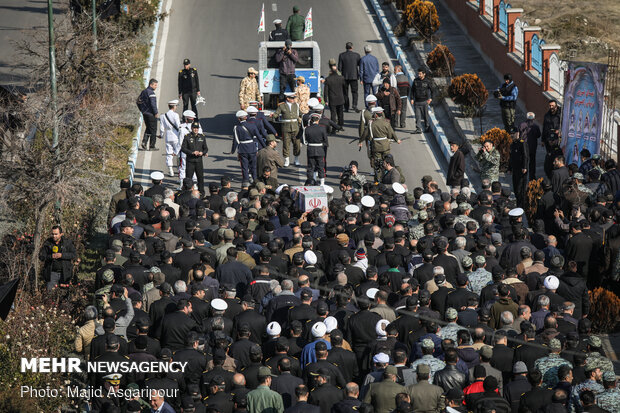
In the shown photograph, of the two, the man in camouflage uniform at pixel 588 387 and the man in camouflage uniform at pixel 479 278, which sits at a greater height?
the man in camouflage uniform at pixel 479 278

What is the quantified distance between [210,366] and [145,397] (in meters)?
0.87

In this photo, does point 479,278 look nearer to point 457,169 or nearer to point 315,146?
point 457,169

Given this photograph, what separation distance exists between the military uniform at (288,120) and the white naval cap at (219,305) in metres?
10.1

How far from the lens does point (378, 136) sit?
74.3 ft

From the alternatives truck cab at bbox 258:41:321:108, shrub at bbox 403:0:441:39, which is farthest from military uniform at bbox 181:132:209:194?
shrub at bbox 403:0:441:39

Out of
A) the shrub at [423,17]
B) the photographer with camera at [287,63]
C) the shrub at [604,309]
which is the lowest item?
the shrub at [604,309]

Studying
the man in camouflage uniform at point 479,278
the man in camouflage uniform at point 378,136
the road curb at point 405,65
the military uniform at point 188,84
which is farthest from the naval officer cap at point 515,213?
the military uniform at point 188,84

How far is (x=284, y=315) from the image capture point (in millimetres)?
14352

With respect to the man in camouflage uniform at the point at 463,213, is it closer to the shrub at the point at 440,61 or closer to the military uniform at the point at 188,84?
the military uniform at the point at 188,84

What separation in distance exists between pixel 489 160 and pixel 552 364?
8.83 metres

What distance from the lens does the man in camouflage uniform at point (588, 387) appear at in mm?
11648

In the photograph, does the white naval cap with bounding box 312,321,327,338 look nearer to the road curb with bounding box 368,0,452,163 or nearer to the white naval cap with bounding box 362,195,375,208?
the white naval cap with bounding box 362,195,375,208

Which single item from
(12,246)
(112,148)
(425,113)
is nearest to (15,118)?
(12,246)

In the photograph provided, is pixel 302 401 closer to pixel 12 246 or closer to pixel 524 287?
pixel 524 287
